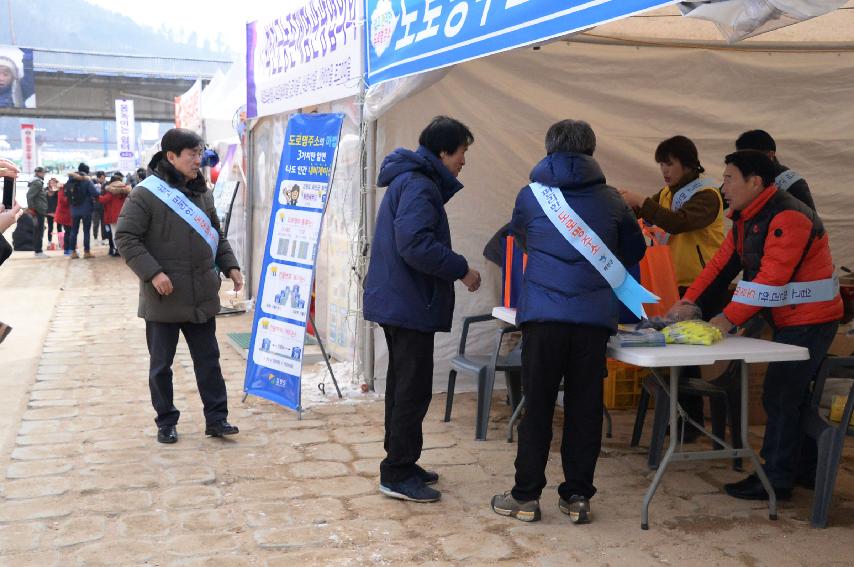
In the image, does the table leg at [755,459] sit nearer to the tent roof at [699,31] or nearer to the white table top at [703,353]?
the white table top at [703,353]

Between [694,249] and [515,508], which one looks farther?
[694,249]

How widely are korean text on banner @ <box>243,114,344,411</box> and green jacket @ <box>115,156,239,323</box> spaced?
822 millimetres

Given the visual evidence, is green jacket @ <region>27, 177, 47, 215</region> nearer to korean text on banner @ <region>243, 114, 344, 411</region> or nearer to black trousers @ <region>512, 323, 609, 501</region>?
korean text on banner @ <region>243, 114, 344, 411</region>

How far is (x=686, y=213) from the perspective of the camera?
15.4 ft

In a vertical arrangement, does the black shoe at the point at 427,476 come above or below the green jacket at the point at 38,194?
below

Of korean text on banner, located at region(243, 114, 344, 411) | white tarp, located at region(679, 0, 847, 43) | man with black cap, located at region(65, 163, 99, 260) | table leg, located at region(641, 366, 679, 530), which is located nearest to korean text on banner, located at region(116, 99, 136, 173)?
man with black cap, located at region(65, 163, 99, 260)

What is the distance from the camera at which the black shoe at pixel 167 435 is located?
4.79 m

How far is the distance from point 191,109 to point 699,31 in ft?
39.5

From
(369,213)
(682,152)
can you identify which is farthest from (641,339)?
(369,213)

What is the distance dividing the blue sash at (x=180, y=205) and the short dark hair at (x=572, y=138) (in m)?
2.12

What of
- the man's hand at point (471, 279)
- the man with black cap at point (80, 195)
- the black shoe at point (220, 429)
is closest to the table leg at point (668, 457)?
the man's hand at point (471, 279)

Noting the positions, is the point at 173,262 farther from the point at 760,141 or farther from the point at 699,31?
the point at 699,31

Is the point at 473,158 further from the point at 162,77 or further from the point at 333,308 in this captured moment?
the point at 162,77

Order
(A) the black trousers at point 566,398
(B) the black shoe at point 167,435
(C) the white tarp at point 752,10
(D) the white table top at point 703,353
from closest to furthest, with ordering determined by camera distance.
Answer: (C) the white tarp at point 752,10, (D) the white table top at point 703,353, (A) the black trousers at point 566,398, (B) the black shoe at point 167,435
